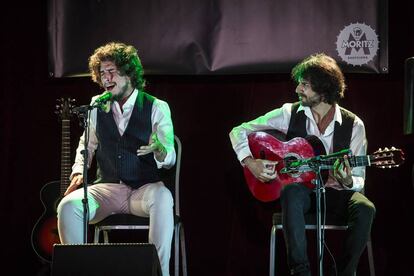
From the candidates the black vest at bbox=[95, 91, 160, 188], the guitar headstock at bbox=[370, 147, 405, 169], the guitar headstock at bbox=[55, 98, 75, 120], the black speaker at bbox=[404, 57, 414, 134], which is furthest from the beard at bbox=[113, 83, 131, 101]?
the black speaker at bbox=[404, 57, 414, 134]

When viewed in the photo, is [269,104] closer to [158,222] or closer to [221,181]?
[221,181]

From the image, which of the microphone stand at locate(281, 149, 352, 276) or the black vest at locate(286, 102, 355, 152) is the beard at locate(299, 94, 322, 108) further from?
the microphone stand at locate(281, 149, 352, 276)

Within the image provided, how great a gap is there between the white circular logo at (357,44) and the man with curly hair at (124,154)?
139 centimetres

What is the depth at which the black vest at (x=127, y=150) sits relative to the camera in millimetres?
4645

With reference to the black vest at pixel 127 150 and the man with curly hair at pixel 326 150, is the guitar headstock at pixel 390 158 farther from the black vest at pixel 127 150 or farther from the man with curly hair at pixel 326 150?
the black vest at pixel 127 150

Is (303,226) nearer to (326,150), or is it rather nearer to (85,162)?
(326,150)

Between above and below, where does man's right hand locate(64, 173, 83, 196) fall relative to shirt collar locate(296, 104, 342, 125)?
below

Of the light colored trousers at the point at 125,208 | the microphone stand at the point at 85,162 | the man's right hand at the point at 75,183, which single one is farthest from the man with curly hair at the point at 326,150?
the microphone stand at the point at 85,162

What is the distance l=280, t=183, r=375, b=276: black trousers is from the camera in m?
4.15

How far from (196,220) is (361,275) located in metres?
1.30

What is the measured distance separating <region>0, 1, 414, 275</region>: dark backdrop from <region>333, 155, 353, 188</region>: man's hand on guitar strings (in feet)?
3.26

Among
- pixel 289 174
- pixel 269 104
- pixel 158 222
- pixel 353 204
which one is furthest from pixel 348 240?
pixel 269 104

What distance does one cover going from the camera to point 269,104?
5371 mm

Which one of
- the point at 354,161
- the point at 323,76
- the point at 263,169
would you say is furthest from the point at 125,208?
the point at 323,76
